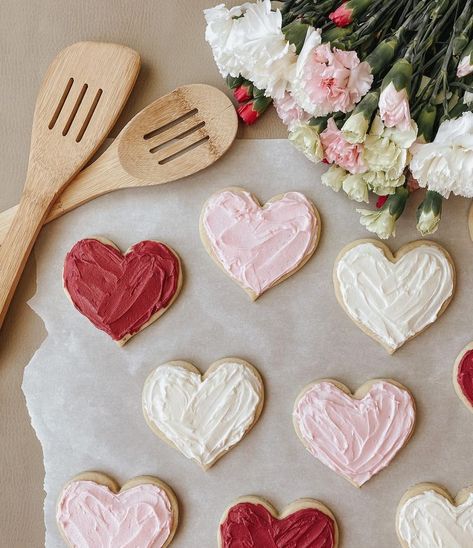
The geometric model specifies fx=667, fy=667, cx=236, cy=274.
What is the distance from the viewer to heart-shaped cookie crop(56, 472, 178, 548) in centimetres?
118

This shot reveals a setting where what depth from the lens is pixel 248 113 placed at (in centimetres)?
121

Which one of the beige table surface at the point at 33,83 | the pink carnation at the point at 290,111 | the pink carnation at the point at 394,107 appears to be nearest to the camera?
the pink carnation at the point at 394,107

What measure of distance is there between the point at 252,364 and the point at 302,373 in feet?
0.30

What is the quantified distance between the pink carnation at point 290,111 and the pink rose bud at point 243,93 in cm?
7

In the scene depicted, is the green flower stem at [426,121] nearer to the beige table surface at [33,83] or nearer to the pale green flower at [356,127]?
the pale green flower at [356,127]

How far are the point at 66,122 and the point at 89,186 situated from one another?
13cm

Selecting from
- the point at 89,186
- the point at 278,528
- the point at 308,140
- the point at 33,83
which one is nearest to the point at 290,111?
the point at 308,140

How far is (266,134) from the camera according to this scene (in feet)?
4.07

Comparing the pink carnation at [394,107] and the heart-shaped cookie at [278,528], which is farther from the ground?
the pink carnation at [394,107]

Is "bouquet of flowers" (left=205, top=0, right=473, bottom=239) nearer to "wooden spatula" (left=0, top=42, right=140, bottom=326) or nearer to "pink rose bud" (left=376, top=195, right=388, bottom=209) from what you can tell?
"pink rose bud" (left=376, top=195, right=388, bottom=209)

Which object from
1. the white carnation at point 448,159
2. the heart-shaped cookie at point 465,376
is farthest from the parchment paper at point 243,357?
the white carnation at point 448,159

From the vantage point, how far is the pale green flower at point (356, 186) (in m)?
1.12

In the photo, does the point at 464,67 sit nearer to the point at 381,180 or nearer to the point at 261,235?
the point at 381,180

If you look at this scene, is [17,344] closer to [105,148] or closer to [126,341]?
[126,341]
